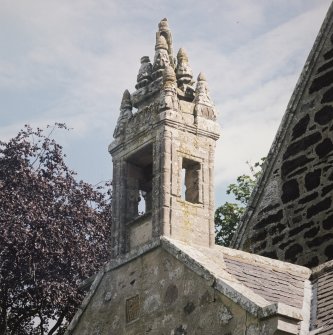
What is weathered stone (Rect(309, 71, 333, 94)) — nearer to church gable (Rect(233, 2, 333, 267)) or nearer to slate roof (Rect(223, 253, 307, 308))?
church gable (Rect(233, 2, 333, 267))

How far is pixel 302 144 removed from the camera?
14625 millimetres

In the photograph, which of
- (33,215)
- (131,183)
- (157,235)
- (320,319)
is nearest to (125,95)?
(131,183)

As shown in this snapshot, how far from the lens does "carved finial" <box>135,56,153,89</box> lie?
13336mm

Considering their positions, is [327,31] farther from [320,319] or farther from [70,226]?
[70,226]

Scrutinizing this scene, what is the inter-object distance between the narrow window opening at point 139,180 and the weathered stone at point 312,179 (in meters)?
2.38

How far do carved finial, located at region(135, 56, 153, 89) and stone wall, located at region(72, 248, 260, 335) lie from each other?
8.48 feet

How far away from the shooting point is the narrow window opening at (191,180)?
1246 centimetres

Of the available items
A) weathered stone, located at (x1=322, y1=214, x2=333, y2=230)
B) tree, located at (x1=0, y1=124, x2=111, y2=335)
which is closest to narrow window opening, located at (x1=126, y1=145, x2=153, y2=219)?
weathered stone, located at (x1=322, y1=214, x2=333, y2=230)

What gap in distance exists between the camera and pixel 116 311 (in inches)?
474

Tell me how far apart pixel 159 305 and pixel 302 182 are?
3836 millimetres

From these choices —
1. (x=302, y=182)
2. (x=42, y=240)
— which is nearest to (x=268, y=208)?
(x=302, y=182)

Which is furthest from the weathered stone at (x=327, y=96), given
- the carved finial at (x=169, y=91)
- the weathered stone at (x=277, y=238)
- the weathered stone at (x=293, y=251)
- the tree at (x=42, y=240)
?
the tree at (x=42, y=240)

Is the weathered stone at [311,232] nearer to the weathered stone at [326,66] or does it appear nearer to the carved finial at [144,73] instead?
the weathered stone at [326,66]

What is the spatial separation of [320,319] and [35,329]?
15.3 metres
